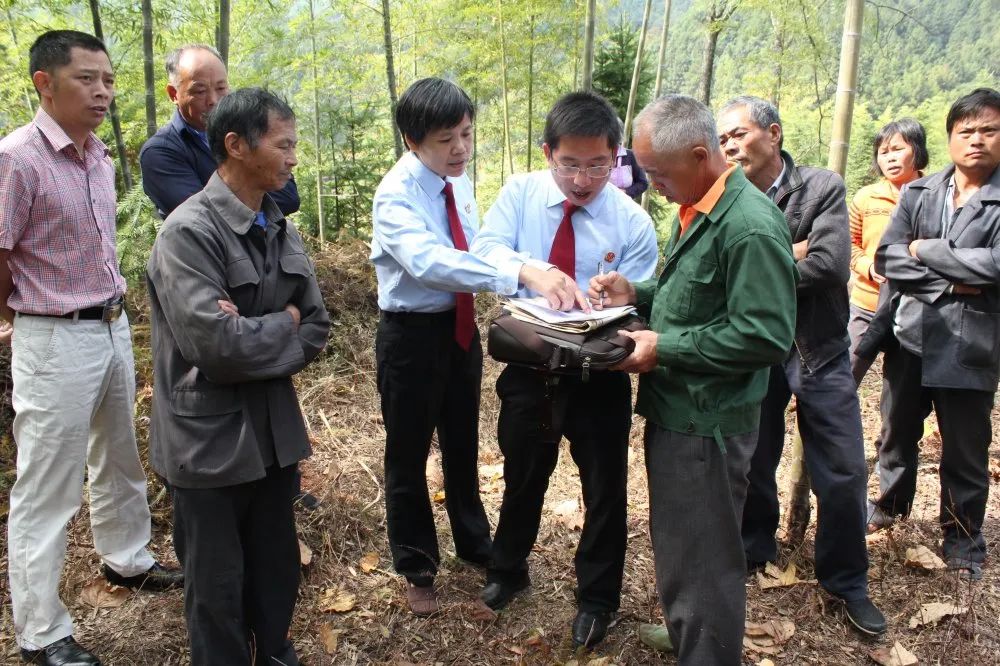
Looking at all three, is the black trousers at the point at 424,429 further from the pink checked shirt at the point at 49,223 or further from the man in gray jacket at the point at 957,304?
the man in gray jacket at the point at 957,304

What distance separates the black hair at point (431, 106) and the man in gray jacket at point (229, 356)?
577 mm

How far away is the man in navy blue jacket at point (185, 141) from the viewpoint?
9.16 feet

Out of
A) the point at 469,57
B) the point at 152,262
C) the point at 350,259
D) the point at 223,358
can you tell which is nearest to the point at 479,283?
the point at 223,358

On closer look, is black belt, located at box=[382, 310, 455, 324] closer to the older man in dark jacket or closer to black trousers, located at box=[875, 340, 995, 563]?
the older man in dark jacket

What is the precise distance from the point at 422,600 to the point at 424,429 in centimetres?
78

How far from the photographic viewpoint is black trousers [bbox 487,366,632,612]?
2.58 m

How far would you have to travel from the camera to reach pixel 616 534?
8.87ft

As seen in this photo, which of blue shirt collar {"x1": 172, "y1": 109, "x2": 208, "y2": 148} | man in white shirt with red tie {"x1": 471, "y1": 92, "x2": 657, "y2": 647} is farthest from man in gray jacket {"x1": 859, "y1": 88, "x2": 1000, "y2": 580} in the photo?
A: blue shirt collar {"x1": 172, "y1": 109, "x2": 208, "y2": 148}

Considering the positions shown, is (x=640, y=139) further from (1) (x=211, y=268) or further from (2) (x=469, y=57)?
(2) (x=469, y=57)

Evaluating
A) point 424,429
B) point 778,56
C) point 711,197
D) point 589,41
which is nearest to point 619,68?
point 778,56

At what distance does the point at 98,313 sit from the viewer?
2713 mm

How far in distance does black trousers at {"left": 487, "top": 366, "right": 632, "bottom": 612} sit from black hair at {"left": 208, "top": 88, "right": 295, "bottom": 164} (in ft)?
4.21

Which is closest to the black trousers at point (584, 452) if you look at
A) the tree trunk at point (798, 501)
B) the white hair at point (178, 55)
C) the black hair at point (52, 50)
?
the tree trunk at point (798, 501)

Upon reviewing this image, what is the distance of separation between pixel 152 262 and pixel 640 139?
1578 mm
